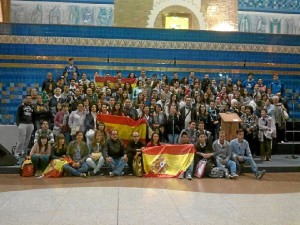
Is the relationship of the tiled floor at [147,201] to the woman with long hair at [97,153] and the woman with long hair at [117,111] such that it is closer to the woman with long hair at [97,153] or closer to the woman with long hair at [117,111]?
the woman with long hair at [97,153]

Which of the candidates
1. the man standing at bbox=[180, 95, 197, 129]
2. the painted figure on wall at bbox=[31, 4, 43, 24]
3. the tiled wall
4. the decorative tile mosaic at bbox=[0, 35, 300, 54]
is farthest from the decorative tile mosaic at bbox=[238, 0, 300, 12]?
the man standing at bbox=[180, 95, 197, 129]

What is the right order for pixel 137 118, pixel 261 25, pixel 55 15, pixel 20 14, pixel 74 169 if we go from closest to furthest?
pixel 74 169
pixel 137 118
pixel 20 14
pixel 55 15
pixel 261 25

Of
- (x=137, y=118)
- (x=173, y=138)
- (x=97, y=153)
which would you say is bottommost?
(x=97, y=153)

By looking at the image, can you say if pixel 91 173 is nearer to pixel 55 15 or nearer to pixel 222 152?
pixel 222 152

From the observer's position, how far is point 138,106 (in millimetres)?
11273

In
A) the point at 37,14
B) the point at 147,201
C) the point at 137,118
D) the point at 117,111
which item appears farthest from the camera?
the point at 37,14

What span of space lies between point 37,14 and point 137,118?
975 cm

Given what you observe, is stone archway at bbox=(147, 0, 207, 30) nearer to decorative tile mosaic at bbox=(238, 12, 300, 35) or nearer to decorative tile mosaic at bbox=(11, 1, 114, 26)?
decorative tile mosaic at bbox=(238, 12, 300, 35)

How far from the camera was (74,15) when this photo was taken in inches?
731

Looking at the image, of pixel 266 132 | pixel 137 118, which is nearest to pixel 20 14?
pixel 137 118

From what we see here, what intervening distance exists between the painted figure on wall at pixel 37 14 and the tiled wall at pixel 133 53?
2.11m

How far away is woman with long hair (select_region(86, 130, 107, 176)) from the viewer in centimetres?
958

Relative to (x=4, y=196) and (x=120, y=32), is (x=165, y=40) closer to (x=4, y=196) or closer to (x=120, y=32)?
(x=120, y=32)

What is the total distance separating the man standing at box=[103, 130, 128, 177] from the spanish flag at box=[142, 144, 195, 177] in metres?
0.55
